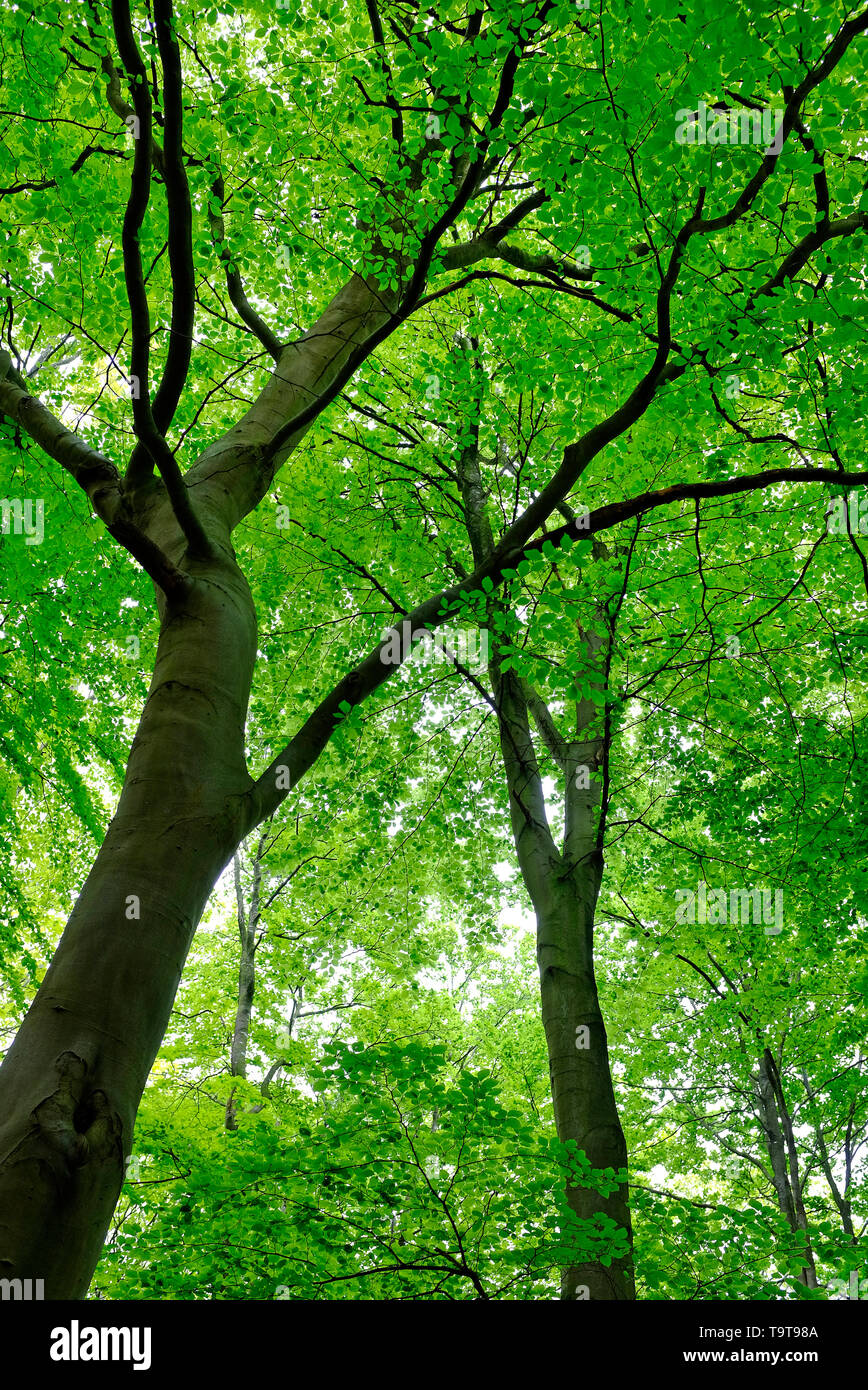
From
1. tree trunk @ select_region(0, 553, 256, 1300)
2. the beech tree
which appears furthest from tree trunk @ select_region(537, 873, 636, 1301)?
tree trunk @ select_region(0, 553, 256, 1300)

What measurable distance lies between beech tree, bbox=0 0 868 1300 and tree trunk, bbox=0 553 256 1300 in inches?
0.4

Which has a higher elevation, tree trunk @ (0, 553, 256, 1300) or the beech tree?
the beech tree

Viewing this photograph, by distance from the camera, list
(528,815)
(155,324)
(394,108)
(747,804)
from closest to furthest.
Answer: (394,108) → (528,815) → (155,324) → (747,804)

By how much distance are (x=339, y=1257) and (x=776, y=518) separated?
558 cm

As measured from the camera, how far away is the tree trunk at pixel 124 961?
195cm

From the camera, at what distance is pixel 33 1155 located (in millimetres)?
1947

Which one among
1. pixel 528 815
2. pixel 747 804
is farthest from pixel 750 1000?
pixel 528 815

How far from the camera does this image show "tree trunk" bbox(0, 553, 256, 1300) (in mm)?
1945

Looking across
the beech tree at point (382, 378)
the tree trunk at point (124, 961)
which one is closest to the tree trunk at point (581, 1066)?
the beech tree at point (382, 378)

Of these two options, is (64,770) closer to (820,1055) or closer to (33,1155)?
(33,1155)

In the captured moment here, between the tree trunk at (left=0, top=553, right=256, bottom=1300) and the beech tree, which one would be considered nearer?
the tree trunk at (left=0, top=553, right=256, bottom=1300)

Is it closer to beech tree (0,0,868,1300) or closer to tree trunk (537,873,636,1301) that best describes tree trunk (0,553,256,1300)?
beech tree (0,0,868,1300)

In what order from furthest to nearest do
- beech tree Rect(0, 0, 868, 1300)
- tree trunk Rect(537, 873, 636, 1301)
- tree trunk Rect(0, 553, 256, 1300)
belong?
1. tree trunk Rect(537, 873, 636, 1301)
2. beech tree Rect(0, 0, 868, 1300)
3. tree trunk Rect(0, 553, 256, 1300)

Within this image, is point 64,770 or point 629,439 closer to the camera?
point 629,439
